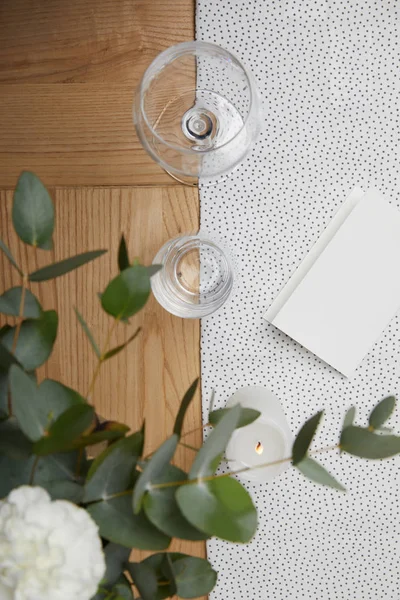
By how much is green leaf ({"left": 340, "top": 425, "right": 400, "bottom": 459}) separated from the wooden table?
1.07 feet

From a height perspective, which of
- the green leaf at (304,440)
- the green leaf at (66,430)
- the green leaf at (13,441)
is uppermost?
the green leaf at (66,430)

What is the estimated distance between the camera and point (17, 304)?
1.36ft

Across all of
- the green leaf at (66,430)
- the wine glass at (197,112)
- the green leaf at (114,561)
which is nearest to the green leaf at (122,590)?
the green leaf at (114,561)

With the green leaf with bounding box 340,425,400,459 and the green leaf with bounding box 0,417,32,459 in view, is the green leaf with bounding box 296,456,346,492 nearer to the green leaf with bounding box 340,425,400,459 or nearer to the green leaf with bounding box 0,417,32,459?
the green leaf with bounding box 340,425,400,459

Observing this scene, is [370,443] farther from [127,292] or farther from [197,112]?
[197,112]

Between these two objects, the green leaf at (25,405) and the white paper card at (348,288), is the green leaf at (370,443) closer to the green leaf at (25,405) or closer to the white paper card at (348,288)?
the green leaf at (25,405)

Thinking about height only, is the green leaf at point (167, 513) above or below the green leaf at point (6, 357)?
below

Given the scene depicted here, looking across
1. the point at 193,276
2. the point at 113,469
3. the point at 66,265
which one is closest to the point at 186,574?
the point at 113,469

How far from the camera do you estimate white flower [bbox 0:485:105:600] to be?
0.33 meters

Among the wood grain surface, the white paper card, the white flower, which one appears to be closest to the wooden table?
the wood grain surface

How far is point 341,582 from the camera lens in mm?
725

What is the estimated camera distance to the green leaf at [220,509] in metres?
0.35

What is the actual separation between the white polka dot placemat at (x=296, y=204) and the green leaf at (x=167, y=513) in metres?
0.31

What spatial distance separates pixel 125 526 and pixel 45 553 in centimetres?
6
